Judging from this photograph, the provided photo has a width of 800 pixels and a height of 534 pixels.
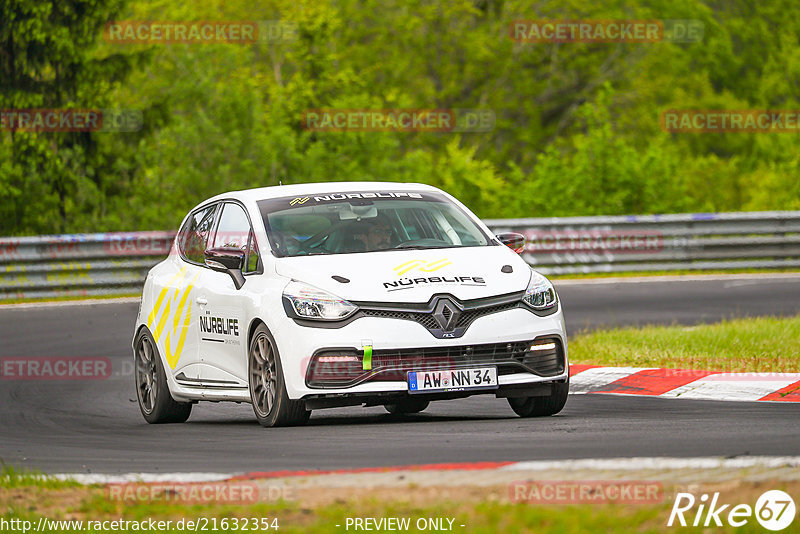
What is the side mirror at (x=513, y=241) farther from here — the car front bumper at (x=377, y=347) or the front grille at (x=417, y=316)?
the front grille at (x=417, y=316)

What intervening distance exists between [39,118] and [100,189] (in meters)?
1.75

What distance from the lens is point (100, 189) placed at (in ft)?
90.7

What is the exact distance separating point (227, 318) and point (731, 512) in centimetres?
515

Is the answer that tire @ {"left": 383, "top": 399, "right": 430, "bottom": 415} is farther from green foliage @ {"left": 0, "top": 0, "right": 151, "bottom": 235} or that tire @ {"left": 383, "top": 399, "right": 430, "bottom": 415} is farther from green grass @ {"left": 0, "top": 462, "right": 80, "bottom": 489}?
green foliage @ {"left": 0, "top": 0, "right": 151, "bottom": 235}

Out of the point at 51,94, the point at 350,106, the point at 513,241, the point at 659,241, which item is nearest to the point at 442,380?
the point at 513,241

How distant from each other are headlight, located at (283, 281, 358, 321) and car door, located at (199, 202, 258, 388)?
1.98 ft

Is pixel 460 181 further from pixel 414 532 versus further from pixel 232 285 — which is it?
pixel 414 532

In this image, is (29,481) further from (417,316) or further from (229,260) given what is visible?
(229,260)

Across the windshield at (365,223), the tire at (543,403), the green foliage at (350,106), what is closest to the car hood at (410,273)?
the windshield at (365,223)

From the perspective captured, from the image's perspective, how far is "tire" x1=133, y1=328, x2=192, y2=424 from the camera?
36.2 ft

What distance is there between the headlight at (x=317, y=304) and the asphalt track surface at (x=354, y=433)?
0.70 meters

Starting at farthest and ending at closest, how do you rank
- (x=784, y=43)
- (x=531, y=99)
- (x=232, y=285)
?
(x=784, y=43) < (x=531, y=99) < (x=232, y=285)

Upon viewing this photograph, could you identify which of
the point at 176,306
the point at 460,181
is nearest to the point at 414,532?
the point at 176,306

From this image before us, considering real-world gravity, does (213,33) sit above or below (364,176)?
above
